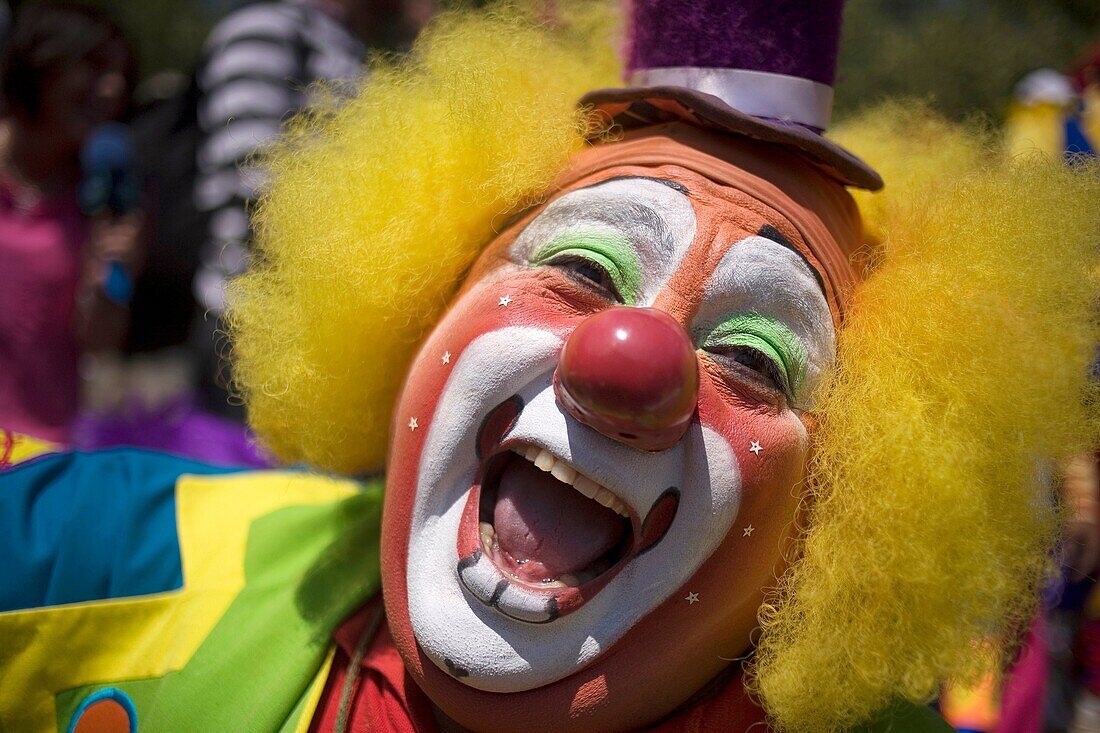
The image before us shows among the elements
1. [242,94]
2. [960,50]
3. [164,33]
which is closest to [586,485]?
[242,94]

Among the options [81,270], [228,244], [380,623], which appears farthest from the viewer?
[81,270]

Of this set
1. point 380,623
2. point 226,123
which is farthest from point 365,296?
point 226,123

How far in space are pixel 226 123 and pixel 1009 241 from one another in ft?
6.75

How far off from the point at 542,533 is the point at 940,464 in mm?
537

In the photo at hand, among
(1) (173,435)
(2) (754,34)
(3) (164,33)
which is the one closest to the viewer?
(2) (754,34)

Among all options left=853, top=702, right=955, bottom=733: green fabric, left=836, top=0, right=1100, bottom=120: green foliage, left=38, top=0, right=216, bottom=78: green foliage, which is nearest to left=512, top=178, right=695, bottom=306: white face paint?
left=853, top=702, right=955, bottom=733: green fabric

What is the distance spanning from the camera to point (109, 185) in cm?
277

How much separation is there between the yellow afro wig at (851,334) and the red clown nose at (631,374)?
11.9 inches

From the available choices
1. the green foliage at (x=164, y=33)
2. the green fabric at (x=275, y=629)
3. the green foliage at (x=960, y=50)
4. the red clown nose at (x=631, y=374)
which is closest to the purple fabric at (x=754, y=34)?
the red clown nose at (x=631, y=374)

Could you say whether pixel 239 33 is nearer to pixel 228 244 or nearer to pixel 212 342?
pixel 228 244

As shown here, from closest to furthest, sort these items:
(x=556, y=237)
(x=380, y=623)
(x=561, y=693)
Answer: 1. (x=561, y=693)
2. (x=556, y=237)
3. (x=380, y=623)

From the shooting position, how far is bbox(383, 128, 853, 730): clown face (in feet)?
4.50

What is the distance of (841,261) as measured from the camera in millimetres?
1563

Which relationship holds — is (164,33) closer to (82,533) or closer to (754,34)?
(82,533)
